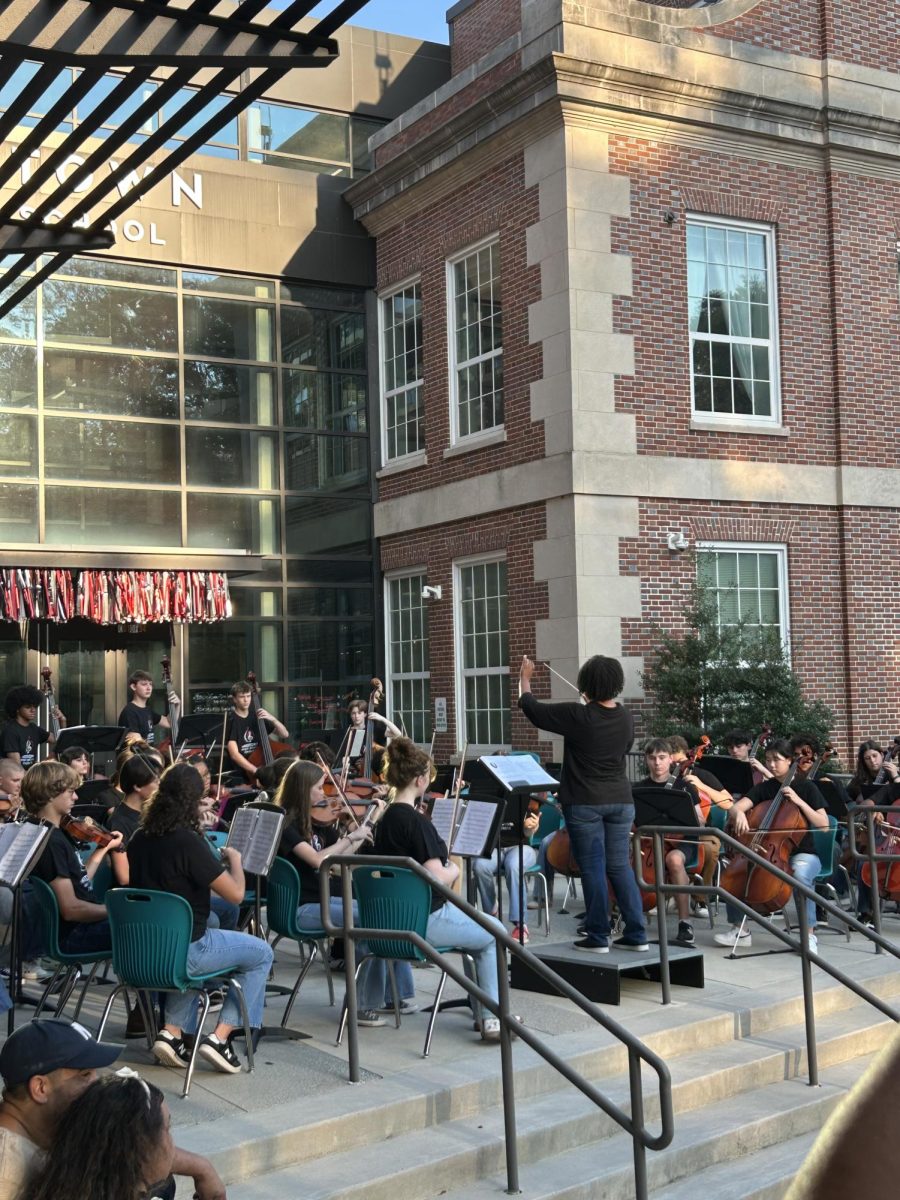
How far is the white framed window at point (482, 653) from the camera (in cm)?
1700

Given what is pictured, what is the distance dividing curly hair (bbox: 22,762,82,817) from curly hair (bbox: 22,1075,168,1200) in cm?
424

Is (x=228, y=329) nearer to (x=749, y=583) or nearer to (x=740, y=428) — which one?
(x=740, y=428)

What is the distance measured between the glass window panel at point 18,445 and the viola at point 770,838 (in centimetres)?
1098

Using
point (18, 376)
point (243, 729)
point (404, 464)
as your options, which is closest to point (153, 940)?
point (243, 729)

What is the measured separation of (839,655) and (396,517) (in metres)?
6.34

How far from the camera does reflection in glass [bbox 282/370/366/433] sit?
62.6 feet

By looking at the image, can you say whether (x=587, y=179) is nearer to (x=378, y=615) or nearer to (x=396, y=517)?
(x=396, y=517)

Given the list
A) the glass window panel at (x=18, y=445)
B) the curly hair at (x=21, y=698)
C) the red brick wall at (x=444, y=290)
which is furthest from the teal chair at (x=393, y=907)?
the glass window panel at (x=18, y=445)

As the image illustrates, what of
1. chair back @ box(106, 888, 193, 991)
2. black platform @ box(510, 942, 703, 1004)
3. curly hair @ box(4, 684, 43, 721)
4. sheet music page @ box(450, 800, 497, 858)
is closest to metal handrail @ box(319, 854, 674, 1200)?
chair back @ box(106, 888, 193, 991)

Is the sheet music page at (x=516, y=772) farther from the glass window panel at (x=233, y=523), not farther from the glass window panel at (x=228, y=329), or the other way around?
the glass window panel at (x=228, y=329)

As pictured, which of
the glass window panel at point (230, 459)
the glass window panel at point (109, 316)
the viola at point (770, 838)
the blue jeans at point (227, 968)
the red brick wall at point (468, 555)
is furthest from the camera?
the glass window panel at point (230, 459)

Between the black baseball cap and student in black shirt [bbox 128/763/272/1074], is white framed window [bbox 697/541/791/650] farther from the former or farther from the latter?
the black baseball cap

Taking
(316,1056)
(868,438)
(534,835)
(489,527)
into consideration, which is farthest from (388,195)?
(316,1056)

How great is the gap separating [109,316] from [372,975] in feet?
41.0
